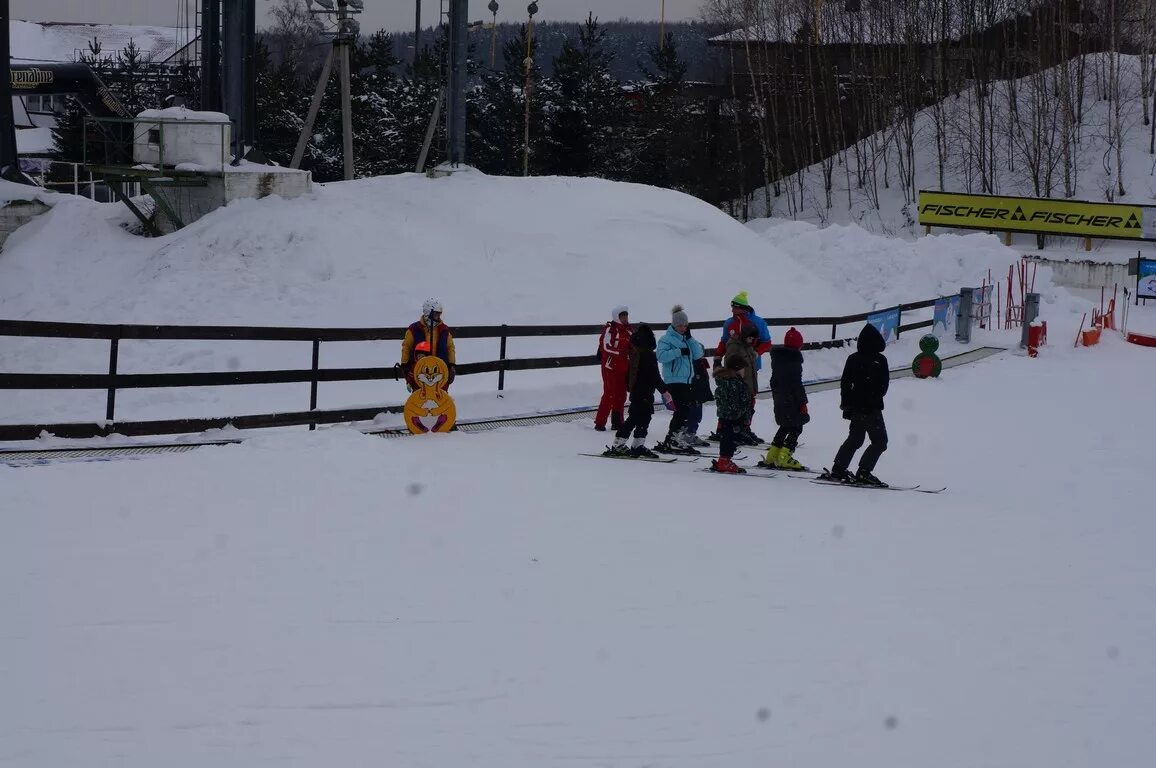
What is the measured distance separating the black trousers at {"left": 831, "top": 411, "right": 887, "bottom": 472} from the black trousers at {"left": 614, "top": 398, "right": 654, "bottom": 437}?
7.05ft

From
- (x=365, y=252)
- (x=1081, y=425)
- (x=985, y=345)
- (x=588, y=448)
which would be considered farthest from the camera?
(x=985, y=345)

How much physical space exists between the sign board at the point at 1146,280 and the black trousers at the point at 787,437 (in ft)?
91.7

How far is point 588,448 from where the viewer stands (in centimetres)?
1450

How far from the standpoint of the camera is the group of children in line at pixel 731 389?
1262 centimetres

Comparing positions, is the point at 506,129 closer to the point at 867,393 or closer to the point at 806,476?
the point at 806,476

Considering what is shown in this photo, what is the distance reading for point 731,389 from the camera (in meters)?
13.4

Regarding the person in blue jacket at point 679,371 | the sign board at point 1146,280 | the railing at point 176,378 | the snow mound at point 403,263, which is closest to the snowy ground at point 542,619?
the railing at point 176,378

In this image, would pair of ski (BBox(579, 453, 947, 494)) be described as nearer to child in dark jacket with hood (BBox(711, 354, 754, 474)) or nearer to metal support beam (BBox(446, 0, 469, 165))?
child in dark jacket with hood (BBox(711, 354, 754, 474))

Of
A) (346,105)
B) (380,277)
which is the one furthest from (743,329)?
(346,105)

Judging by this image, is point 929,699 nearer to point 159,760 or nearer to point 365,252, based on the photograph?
point 159,760

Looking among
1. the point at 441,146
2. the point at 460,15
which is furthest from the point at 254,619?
the point at 441,146

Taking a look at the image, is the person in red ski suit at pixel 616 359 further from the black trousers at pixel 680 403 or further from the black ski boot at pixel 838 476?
the black ski boot at pixel 838 476

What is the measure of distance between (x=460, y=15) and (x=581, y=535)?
2298cm

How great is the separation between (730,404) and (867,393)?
4.84 ft
